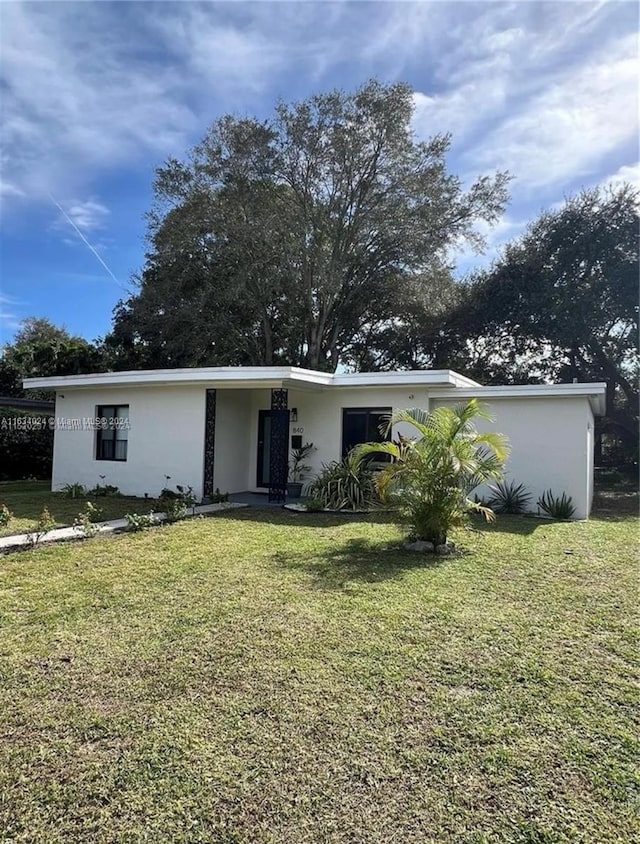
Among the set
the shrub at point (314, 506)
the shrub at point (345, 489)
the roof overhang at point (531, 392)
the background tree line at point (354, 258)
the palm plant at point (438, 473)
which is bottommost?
the shrub at point (314, 506)

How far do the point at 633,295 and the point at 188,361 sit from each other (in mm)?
16693

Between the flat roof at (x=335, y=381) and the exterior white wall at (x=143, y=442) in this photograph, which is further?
the exterior white wall at (x=143, y=442)

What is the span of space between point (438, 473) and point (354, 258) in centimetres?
1443

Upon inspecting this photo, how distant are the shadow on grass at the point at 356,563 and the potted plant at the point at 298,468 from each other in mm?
5410

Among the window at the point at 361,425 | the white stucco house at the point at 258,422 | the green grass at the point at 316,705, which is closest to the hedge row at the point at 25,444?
the white stucco house at the point at 258,422

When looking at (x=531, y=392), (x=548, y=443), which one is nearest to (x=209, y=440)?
(x=531, y=392)

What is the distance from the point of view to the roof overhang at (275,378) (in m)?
10.6

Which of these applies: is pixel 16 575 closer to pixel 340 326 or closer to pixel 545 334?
pixel 340 326

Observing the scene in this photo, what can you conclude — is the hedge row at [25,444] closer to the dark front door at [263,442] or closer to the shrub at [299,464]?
the dark front door at [263,442]

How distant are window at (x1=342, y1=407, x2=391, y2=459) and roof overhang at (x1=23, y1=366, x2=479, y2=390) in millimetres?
771

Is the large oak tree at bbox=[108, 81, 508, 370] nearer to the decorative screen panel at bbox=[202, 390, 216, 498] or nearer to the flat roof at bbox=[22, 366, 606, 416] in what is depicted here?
the flat roof at bbox=[22, 366, 606, 416]

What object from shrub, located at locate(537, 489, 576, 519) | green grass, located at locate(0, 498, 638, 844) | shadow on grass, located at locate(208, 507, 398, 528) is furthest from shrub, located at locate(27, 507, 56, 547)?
shrub, located at locate(537, 489, 576, 519)

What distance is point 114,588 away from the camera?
520cm

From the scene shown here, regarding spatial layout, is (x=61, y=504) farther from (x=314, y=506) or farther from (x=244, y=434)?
(x=314, y=506)
